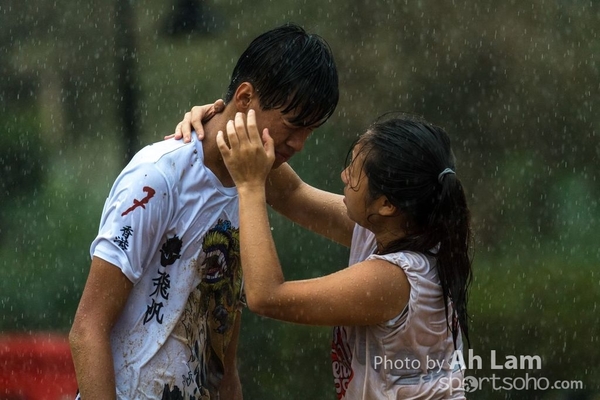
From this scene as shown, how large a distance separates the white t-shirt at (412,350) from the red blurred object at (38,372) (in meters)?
3.27

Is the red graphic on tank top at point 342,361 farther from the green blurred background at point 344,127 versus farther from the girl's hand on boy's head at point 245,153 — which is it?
the green blurred background at point 344,127

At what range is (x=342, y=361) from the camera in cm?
267

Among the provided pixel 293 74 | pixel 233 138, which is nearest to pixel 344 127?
pixel 293 74

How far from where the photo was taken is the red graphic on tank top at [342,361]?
2.65 metres

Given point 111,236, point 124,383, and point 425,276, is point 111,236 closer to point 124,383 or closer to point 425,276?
point 124,383

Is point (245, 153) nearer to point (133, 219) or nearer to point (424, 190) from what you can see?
point (133, 219)

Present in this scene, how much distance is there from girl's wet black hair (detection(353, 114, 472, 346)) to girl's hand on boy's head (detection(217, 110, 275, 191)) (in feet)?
0.96

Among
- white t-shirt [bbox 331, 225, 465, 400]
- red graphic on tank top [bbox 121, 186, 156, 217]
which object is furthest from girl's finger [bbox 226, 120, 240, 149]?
white t-shirt [bbox 331, 225, 465, 400]

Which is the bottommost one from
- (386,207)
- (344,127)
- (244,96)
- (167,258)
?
(167,258)

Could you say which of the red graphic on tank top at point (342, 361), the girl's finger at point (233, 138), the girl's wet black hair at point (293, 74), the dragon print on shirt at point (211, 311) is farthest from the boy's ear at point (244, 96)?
the red graphic on tank top at point (342, 361)

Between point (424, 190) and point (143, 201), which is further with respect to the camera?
point (424, 190)

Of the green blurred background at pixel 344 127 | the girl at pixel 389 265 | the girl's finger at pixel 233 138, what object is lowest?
the girl at pixel 389 265

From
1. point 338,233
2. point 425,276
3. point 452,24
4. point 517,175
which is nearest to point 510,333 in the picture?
point 517,175

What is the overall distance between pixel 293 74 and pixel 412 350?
2.58 feet
